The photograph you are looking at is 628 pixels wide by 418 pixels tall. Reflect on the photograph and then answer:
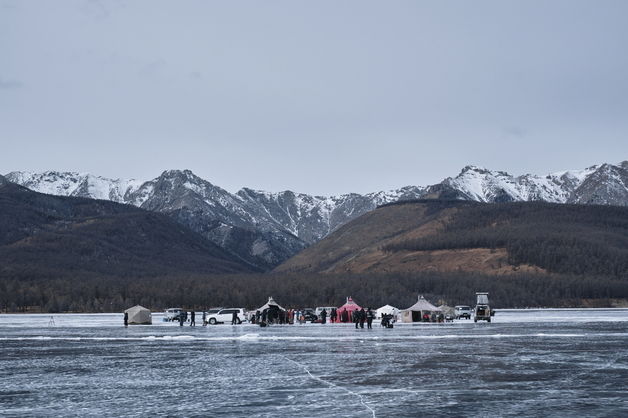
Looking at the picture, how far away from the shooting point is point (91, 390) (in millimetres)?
35250

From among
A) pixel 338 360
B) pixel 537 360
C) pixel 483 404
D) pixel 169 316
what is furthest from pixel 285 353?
pixel 169 316

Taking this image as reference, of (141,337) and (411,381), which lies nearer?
(411,381)

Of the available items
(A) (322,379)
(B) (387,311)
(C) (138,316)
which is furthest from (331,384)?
(C) (138,316)

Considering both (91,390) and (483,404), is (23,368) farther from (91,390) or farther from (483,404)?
(483,404)

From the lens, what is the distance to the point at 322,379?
1494 inches

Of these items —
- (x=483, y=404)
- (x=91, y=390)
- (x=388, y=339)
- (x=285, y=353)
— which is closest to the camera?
(x=483, y=404)

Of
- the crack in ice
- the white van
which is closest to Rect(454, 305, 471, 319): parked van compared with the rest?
the white van

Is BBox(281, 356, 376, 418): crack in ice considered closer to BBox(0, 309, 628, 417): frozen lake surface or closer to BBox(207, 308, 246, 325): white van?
BBox(0, 309, 628, 417): frozen lake surface

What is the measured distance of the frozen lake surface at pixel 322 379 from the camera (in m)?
29.6

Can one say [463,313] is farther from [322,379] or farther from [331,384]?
[331,384]

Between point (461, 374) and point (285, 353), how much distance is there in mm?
16320

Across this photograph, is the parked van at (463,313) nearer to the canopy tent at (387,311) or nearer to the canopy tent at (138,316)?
the canopy tent at (387,311)

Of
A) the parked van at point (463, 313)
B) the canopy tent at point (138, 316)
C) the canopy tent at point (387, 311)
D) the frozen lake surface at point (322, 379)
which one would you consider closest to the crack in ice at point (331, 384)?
the frozen lake surface at point (322, 379)

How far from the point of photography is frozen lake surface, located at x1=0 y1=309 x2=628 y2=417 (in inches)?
1164
